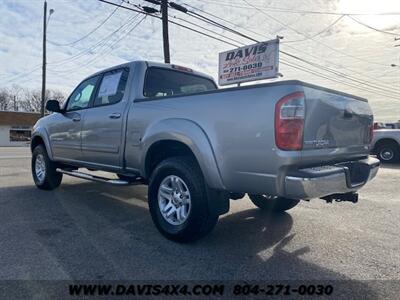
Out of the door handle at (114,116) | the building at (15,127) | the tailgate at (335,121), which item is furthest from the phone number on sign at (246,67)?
the building at (15,127)

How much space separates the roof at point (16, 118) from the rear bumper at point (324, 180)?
41993 mm

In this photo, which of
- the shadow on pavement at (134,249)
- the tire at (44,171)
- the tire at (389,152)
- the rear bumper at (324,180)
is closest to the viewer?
the rear bumper at (324,180)

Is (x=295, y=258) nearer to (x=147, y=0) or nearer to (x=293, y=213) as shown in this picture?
(x=293, y=213)

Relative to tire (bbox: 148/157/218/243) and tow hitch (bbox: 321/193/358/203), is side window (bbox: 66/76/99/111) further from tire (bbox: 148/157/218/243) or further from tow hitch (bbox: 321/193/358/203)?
tow hitch (bbox: 321/193/358/203)

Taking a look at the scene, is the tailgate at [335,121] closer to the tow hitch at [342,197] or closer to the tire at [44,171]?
the tow hitch at [342,197]

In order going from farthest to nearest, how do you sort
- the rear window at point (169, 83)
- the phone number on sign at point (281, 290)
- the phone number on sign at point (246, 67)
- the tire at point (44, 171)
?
the phone number on sign at point (246, 67)
the tire at point (44, 171)
the rear window at point (169, 83)
the phone number on sign at point (281, 290)

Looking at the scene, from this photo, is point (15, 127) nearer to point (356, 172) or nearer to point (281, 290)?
point (356, 172)

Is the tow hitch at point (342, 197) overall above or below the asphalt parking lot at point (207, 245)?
above

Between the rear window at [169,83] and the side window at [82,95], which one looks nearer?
the rear window at [169,83]

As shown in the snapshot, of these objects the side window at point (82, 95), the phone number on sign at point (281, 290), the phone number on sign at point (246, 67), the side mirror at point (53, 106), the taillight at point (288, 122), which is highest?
the phone number on sign at point (246, 67)

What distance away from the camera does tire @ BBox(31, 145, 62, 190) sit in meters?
6.84

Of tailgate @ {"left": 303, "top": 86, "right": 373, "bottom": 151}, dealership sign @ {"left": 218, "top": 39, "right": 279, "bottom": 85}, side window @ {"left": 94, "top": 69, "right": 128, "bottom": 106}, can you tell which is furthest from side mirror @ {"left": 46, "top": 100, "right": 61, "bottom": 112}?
dealership sign @ {"left": 218, "top": 39, "right": 279, "bottom": 85}

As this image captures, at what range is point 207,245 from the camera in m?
3.97

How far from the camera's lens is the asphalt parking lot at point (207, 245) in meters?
3.25
